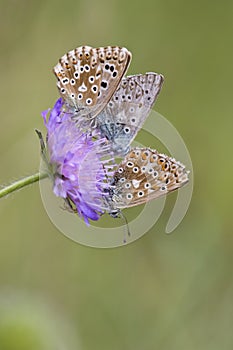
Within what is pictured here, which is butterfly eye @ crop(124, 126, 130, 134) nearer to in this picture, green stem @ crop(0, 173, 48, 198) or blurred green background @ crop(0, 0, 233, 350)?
green stem @ crop(0, 173, 48, 198)

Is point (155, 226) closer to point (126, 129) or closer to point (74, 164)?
point (126, 129)

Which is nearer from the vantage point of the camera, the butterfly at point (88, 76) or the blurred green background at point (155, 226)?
the butterfly at point (88, 76)

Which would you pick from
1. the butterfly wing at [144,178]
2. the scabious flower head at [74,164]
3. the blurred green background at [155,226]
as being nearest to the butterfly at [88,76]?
the scabious flower head at [74,164]

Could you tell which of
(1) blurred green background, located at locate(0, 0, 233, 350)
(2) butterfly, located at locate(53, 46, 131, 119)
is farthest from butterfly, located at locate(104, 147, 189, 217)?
(1) blurred green background, located at locate(0, 0, 233, 350)

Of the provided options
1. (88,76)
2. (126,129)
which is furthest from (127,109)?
(88,76)

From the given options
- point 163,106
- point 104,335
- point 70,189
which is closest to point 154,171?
point 70,189

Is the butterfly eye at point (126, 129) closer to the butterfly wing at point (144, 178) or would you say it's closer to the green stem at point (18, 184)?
the butterfly wing at point (144, 178)

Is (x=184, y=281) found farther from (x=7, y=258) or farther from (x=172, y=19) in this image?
(x=172, y=19)
